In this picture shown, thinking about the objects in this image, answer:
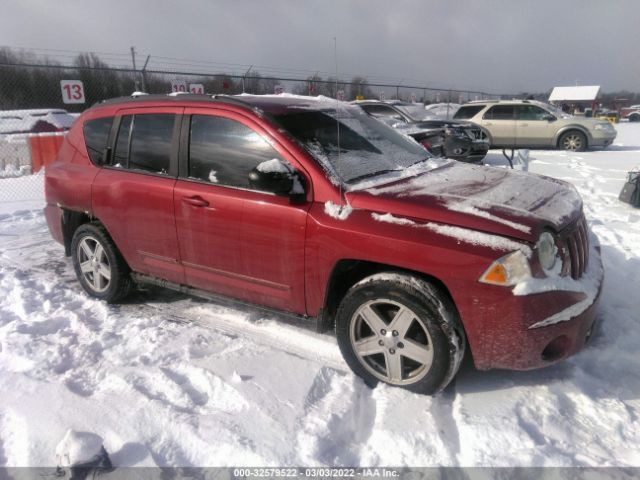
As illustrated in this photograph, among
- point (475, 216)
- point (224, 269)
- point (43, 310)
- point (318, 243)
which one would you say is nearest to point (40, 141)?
point (43, 310)

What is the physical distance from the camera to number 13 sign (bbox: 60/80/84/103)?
1168 cm

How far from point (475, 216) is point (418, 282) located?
47cm

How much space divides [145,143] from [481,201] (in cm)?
260

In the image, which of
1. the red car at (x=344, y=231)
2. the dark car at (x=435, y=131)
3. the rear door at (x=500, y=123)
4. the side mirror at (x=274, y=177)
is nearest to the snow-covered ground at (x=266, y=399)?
the red car at (x=344, y=231)

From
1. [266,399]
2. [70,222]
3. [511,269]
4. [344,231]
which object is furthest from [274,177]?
[70,222]

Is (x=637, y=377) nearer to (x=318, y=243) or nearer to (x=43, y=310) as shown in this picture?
(x=318, y=243)

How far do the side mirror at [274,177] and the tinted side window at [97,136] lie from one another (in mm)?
1987

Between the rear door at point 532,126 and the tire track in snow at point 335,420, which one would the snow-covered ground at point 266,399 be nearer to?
the tire track in snow at point 335,420

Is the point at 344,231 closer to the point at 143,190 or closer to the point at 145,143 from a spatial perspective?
the point at 143,190

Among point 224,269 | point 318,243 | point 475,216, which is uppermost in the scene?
point 475,216

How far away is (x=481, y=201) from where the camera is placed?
2814 mm

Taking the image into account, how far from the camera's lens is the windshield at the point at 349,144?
317cm

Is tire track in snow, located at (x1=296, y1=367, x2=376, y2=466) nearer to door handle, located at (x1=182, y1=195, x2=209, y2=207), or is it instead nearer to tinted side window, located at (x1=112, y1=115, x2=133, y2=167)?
door handle, located at (x1=182, y1=195, x2=209, y2=207)

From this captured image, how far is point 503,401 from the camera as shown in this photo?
8.99ft
